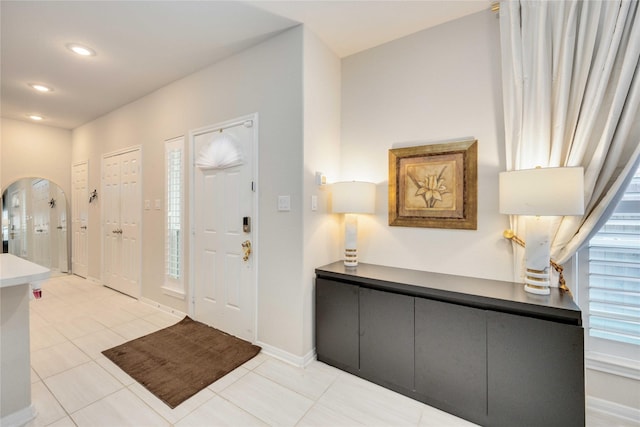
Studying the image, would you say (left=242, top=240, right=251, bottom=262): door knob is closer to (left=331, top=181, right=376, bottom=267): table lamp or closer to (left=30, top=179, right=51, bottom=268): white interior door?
(left=331, top=181, right=376, bottom=267): table lamp

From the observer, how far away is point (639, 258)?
1580 millimetres

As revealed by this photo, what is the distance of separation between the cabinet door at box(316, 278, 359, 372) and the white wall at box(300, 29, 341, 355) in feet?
0.32

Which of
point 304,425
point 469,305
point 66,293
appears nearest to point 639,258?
→ point 469,305

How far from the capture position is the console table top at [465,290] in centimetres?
141

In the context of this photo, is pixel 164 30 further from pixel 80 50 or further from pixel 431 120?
pixel 431 120

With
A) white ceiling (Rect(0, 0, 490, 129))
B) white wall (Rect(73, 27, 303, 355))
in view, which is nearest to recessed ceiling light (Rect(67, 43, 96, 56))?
white ceiling (Rect(0, 0, 490, 129))

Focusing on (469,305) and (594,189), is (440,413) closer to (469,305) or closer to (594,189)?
(469,305)

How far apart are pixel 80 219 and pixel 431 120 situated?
589cm

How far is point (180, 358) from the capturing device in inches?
87.0

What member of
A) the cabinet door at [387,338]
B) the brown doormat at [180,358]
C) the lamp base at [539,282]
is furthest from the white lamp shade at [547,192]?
the brown doormat at [180,358]

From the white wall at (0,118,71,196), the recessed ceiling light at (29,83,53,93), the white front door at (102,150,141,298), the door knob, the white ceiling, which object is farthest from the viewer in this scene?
the white wall at (0,118,71,196)

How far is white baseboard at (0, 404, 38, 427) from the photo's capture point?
1.50m

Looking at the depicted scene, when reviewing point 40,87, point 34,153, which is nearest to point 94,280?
point 34,153

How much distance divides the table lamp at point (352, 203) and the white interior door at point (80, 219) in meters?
4.74
